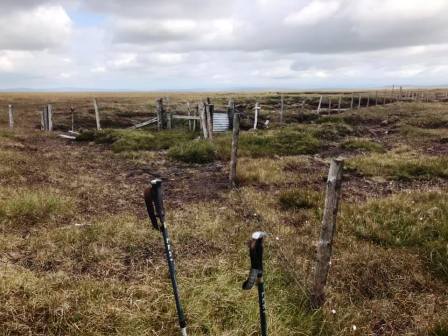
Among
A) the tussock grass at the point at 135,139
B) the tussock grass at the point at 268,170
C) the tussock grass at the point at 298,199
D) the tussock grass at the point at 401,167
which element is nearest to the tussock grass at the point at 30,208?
the tussock grass at the point at 298,199

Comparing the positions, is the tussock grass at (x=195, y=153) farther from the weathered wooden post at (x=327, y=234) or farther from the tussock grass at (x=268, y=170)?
the weathered wooden post at (x=327, y=234)

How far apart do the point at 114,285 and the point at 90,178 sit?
770 centimetres

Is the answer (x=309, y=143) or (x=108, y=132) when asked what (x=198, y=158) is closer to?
(x=309, y=143)

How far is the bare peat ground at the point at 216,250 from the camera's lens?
480 cm

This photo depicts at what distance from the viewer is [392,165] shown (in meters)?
14.0

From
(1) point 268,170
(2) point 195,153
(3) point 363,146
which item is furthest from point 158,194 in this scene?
(3) point 363,146

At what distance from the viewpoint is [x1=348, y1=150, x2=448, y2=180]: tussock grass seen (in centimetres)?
1302

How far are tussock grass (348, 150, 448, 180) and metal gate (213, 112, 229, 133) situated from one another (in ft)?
35.5

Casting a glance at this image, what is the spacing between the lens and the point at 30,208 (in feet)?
27.6

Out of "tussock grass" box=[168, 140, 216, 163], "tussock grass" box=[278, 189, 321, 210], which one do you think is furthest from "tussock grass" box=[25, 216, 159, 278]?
"tussock grass" box=[168, 140, 216, 163]

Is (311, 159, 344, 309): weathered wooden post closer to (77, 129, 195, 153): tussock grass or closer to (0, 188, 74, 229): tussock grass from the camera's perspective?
(0, 188, 74, 229): tussock grass

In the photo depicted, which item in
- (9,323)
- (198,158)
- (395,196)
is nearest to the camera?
(9,323)

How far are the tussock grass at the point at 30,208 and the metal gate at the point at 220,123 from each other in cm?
1550

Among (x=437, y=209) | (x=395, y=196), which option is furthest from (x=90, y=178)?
(x=437, y=209)
